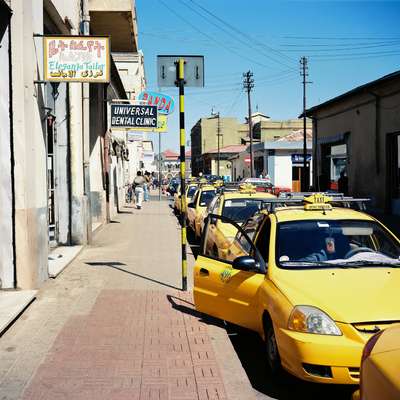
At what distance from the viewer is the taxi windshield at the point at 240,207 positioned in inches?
481

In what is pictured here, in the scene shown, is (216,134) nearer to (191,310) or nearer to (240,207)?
(240,207)

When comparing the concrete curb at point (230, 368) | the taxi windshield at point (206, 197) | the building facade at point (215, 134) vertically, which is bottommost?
the concrete curb at point (230, 368)

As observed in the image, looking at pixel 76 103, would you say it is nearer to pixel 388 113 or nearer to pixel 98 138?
pixel 98 138

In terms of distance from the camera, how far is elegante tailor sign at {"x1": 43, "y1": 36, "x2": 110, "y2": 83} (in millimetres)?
8969

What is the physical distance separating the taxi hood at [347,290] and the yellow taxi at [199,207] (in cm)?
989

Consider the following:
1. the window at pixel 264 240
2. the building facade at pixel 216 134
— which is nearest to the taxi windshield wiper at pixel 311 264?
the window at pixel 264 240

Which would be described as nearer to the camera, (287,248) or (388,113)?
(287,248)

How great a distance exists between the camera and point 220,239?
8.58m

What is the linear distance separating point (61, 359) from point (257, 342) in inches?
84.7

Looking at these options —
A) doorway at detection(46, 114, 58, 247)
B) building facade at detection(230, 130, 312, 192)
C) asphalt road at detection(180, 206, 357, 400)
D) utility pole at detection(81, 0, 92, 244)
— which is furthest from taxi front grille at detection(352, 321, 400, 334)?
building facade at detection(230, 130, 312, 192)

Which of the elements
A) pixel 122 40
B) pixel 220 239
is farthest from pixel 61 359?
pixel 122 40

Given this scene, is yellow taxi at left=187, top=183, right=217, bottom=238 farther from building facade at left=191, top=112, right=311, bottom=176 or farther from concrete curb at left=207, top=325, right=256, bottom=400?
building facade at left=191, top=112, right=311, bottom=176

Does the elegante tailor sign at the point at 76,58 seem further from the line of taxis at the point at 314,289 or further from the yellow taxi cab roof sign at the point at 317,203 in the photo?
the yellow taxi cab roof sign at the point at 317,203

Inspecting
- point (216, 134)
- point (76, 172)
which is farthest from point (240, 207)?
point (216, 134)
